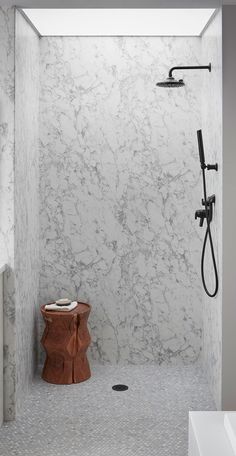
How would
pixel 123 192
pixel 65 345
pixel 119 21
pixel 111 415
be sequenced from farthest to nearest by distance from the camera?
pixel 123 192 → pixel 65 345 → pixel 119 21 → pixel 111 415

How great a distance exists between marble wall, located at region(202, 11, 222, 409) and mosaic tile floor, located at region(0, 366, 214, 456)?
25 centimetres

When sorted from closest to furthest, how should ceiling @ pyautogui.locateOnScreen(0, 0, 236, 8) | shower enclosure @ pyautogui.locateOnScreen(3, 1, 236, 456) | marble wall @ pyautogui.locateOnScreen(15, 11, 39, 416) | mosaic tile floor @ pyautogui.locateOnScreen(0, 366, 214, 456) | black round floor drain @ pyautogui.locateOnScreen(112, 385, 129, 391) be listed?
mosaic tile floor @ pyautogui.locateOnScreen(0, 366, 214, 456) < ceiling @ pyautogui.locateOnScreen(0, 0, 236, 8) < marble wall @ pyautogui.locateOnScreen(15, 11, 39, 416) < black round floor drain @ pyautogui.locateOnScreen(112, 385, 129, 391) < shower enclosure @ pyautogui.locateOnScreen(3, 1, 236, 456)

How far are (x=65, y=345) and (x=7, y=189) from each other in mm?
1164

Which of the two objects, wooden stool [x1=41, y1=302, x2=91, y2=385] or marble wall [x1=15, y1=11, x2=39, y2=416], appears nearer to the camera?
marble wall [x1=15, y1=11, x2=39, y2=416]

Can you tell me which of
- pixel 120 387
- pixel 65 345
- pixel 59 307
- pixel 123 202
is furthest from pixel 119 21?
pixel 120 387

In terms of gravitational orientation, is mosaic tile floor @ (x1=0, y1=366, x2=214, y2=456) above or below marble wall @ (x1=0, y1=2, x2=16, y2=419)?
below

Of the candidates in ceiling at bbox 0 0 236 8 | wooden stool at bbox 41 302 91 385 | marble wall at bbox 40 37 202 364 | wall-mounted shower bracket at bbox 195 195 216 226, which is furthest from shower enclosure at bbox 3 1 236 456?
ceiling at bbox 0 0 236 8

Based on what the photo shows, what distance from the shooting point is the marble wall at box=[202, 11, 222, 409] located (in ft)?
11.1

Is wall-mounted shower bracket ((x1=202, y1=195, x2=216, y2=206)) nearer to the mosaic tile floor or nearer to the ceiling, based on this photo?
the ceiling

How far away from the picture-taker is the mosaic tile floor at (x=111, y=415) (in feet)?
10.2

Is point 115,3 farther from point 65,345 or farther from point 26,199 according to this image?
point 65,345

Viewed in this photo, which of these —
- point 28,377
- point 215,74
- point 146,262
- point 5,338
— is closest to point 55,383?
point 28,377

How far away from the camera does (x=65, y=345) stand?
3932 mm

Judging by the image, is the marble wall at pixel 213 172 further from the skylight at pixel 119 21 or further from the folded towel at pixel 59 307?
the folded towel at pixel 59 307
